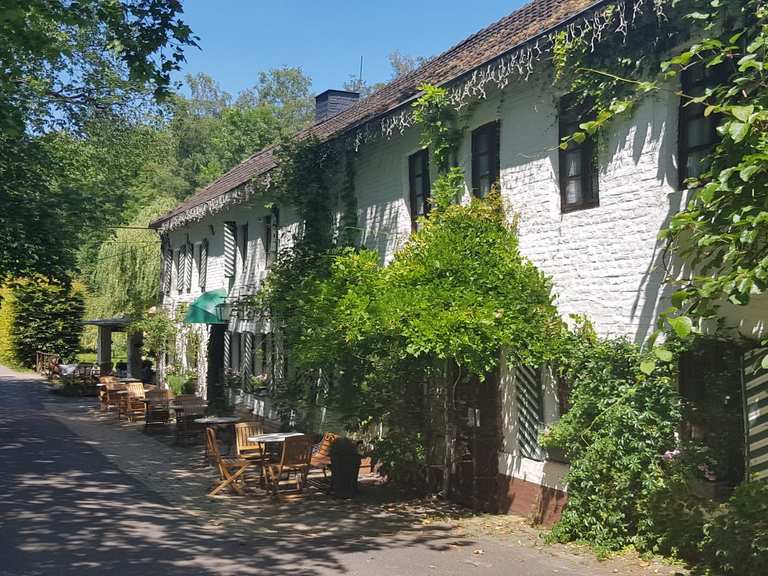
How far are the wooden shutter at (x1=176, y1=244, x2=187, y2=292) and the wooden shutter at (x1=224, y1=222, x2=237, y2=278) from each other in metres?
5.33

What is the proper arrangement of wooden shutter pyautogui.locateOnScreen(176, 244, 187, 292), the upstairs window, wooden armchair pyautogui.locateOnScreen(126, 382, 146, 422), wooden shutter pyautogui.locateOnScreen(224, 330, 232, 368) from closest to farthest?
the upstairs window < wooden armchair pyautogui.locateOnScreen(126, 382, 146, 422) < wooden shutter pyautogui.locateOnScreen(224, 330, 232, 368) < wooden shutter pyautogui.locateOnScreen(176, 244, 187, 292)

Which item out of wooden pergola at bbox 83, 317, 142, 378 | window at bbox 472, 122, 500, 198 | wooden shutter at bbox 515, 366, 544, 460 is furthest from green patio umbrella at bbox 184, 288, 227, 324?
wooden shutter at bbox 515, 366, 544, 460

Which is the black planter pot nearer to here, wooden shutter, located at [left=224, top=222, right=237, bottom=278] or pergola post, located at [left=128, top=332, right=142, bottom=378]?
wooden shutter, located at [left=224, top=222, right=237, bottom=278]

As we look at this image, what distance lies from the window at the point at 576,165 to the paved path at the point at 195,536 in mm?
4069

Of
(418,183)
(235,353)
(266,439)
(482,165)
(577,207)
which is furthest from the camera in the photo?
(235,353)

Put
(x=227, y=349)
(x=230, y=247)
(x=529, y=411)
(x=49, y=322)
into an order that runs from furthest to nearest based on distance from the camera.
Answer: (x=49, y=322)
(x=227, y=349)
(x=230, y=247)
(x=529, y=411)

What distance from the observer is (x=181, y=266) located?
2758 cm

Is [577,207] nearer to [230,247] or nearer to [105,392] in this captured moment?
[230,247]

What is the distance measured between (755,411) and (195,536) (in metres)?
6.14

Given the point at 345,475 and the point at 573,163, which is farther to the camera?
the point at 345,475

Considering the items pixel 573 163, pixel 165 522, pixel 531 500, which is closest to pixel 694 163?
pixel 573 163

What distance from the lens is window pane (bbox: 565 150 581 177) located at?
973cm

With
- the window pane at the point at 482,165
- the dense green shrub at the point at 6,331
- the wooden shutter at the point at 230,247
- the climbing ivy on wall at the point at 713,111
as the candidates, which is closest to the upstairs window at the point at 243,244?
the wooden shutter at the point at 230,247

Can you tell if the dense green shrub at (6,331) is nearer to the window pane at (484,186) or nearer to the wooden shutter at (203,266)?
the wooden shutter at (203,266)
